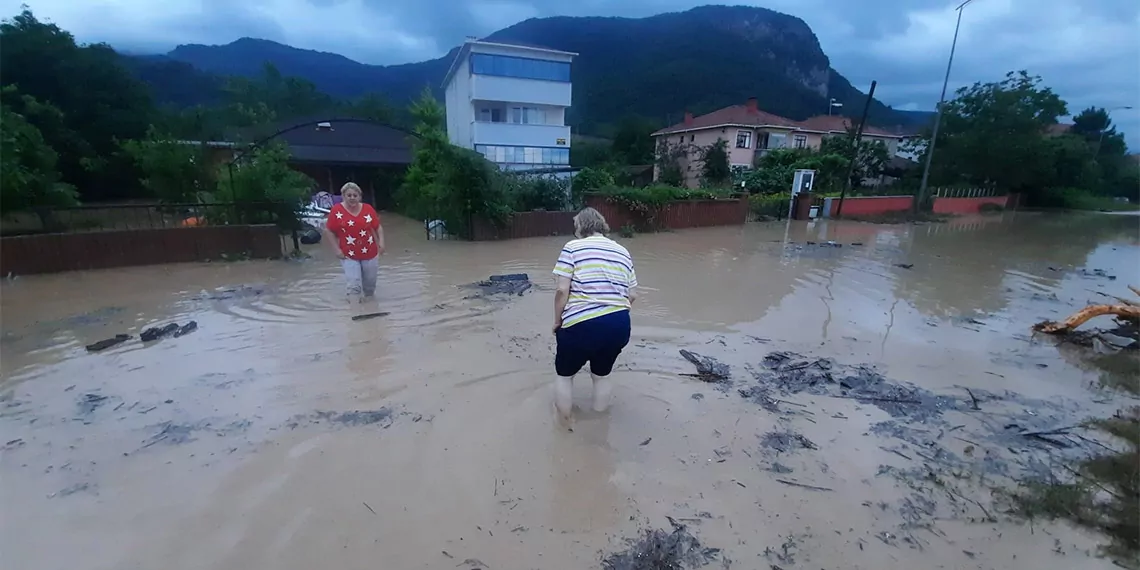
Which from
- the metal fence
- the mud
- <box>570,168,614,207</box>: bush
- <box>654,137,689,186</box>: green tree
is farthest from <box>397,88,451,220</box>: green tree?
<box>654,137,689,186</box>: green tree

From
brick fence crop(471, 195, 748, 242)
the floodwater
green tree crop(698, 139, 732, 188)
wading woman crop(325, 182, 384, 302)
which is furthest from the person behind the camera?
green tree crop(698, 139, 732, 188)

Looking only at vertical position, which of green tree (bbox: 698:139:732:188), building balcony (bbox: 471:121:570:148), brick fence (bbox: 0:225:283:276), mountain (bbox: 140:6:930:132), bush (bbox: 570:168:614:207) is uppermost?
mountain (bbox: 140:6:930:132)

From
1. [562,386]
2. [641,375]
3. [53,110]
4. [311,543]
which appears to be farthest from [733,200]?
[53,110]

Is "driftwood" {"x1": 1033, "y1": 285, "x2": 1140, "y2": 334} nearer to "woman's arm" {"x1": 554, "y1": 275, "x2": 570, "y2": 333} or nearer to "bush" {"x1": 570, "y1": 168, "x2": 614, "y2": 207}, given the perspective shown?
"woman's arm" {"x1": 554, "y1": 275, "x2": 570, "y2": 333}

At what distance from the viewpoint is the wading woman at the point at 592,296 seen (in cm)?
348

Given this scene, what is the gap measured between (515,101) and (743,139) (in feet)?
50.4

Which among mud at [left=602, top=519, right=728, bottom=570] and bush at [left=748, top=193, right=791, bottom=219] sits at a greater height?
bush at [left=748, top=193, right=791, bottom=219]

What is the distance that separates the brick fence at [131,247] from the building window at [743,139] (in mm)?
29563

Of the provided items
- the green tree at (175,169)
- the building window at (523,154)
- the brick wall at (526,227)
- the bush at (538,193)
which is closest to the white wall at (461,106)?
the building window at (523,154)

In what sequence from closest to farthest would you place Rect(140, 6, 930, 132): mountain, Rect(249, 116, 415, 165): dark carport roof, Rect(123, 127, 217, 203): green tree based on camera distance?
Rect(123, 127, 217, 203): green tree, Rect(249, 116, 415, 165): dark carport roof, Rect(140, 6, 930, 132): mountain

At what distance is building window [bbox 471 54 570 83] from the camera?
89.0ft

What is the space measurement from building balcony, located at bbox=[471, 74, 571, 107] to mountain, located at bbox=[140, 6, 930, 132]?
34.4 meters

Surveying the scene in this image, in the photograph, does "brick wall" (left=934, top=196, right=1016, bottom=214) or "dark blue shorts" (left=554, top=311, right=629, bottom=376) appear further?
"brick wall" (left=934, top=196, right=1016, bottom=214)

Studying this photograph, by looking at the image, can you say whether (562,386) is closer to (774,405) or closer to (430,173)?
(774,405)
